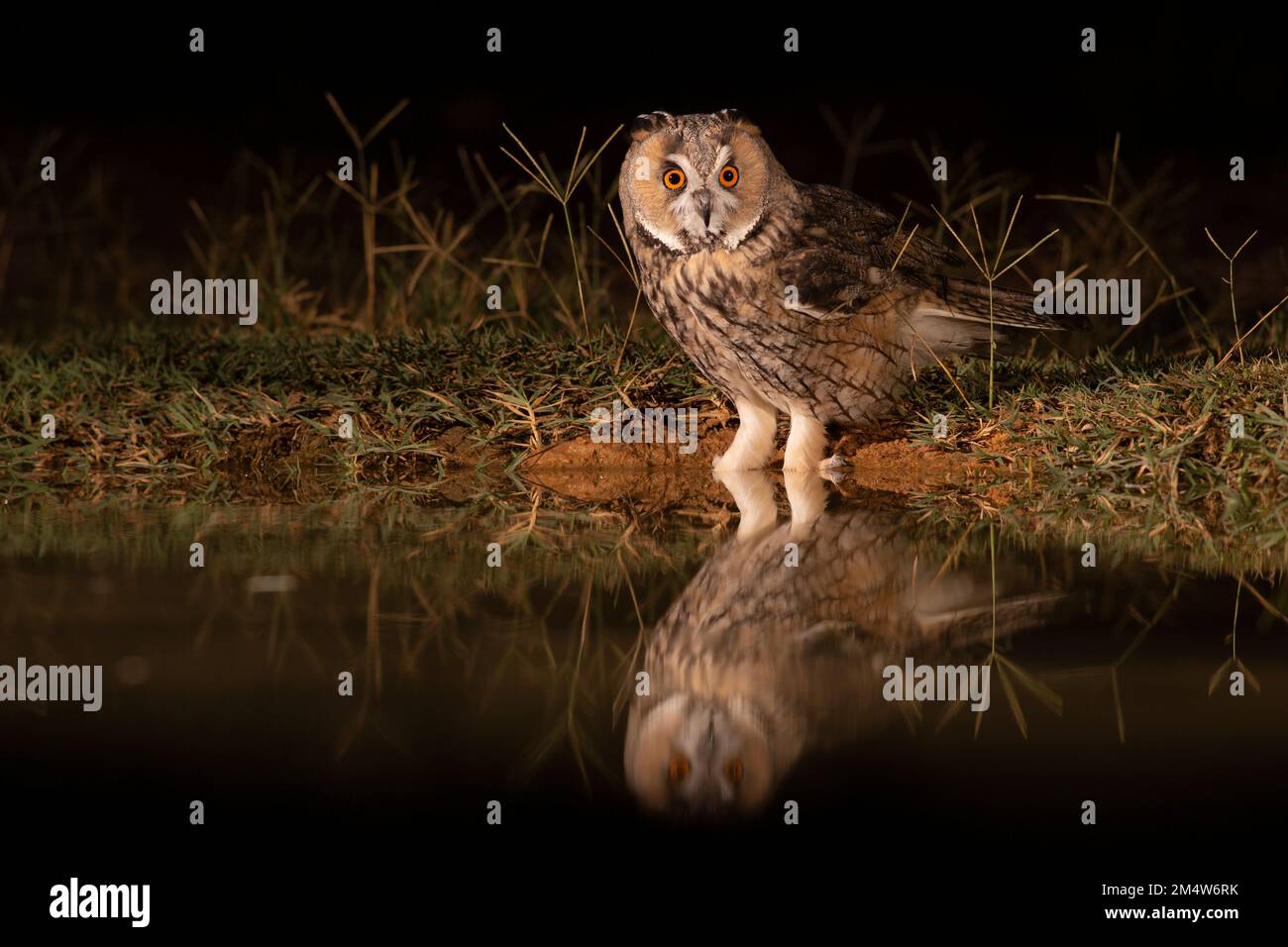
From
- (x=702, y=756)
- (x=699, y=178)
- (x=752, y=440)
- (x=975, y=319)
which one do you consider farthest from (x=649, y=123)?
(x=702, y=756)

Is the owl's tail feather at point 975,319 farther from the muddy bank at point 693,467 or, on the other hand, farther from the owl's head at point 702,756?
the owl's head at point 702,756

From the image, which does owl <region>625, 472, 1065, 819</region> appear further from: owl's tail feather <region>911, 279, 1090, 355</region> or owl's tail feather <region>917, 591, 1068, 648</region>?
owl's tail feather <region>911, 279, 1090, 355</region>

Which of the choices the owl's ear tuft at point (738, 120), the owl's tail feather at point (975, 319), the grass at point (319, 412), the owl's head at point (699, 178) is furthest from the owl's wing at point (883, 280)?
the grass at point (319, 412)

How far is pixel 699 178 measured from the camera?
16.4 feet

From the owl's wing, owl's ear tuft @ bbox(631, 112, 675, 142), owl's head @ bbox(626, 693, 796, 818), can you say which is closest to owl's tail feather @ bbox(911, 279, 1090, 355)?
the owl's wing

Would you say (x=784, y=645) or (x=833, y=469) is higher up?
(x=833, y=469)

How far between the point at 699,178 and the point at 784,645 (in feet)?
6.86

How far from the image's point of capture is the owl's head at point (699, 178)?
4965 millimetres

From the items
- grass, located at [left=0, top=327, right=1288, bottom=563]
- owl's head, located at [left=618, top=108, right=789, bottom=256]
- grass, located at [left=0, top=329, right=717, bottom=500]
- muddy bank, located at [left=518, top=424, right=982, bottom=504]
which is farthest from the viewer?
grass, located at [left=0, top=329, right=717, bottom=500]

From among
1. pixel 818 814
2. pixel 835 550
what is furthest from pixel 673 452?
pixel 818 814

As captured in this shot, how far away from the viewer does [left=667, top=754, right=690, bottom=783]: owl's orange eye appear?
8.63 feet

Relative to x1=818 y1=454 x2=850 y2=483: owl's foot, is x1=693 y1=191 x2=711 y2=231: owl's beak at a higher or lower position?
higher

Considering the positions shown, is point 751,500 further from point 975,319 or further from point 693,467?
point 975,319

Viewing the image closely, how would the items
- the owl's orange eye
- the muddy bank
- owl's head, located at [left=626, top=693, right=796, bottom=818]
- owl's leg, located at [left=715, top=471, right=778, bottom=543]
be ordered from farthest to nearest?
the muddy bank → owl's leg, located at [left=715, top=471, right=778, bottom=543] → the owl's orange eye → owl's head, located at [left=626, top=693, right=796, bottom=818]
